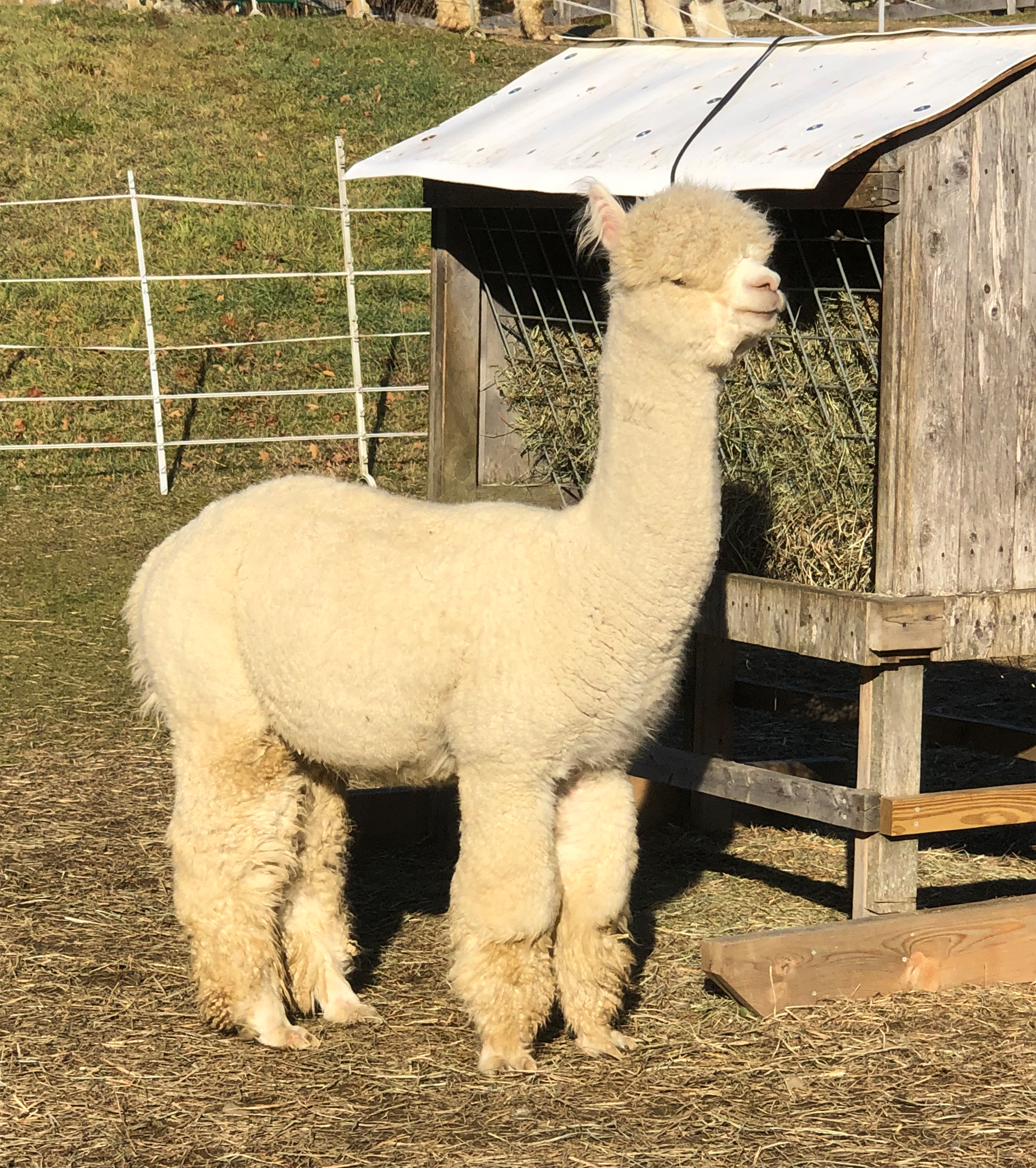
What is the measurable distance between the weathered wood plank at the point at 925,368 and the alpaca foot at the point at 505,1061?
62.9 inches

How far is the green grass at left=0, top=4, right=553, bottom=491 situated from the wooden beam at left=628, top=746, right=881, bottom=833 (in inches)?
267

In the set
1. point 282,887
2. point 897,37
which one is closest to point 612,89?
point 897,37

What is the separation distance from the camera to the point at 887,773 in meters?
4.61

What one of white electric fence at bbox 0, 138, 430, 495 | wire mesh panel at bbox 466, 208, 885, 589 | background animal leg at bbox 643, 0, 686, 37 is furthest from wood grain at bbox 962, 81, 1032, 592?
white electric fence at bbox 0, 138, 430, 495

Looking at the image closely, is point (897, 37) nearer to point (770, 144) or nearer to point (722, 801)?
point (770, 144)

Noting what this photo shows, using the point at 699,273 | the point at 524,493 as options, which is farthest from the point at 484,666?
the point at 524,493

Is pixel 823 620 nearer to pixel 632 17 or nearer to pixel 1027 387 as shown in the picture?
pixel 1027 387

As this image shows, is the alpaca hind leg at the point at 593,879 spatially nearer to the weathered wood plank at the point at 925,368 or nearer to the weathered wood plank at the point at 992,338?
the weathered wood plank at the point at 925,368

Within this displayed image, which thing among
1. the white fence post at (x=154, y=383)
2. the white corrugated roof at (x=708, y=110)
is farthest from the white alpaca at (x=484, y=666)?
the white fence post at (x=154, y=383)

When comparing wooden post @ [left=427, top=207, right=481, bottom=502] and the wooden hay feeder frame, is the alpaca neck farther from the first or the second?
wooden post @ [left=427, top=207, right=481, bottom=502]

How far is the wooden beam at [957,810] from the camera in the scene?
4.56m

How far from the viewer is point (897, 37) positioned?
4848mm

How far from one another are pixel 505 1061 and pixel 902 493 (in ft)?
5.99

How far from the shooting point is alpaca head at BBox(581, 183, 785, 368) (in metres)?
A: 3.46
